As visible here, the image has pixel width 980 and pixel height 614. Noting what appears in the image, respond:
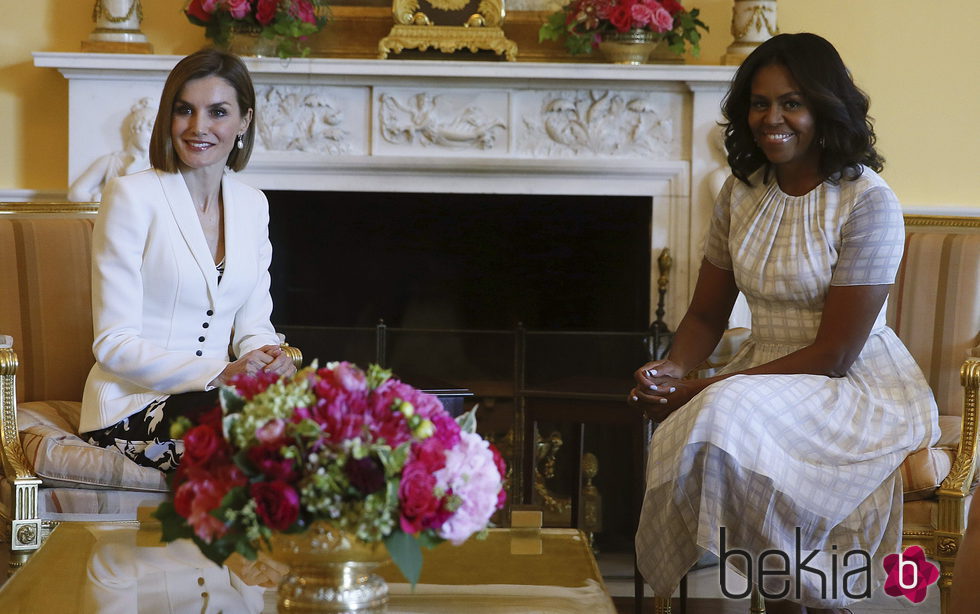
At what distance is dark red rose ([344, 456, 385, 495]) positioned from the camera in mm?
1356

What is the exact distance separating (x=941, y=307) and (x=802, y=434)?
1.06 m

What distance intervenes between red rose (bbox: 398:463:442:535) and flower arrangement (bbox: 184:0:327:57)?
108 inches

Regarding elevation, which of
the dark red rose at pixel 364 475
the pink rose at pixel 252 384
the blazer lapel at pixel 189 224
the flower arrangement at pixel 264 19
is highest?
the flower arrangement at pixel 264 19

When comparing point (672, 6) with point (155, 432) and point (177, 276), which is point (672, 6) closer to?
point (177, 276)

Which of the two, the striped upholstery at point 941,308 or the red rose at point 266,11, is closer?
the striped upholstery at point 941,308

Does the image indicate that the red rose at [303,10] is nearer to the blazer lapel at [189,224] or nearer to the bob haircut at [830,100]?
the blazer lapel at [189,224]

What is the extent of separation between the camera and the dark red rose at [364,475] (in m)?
1.36

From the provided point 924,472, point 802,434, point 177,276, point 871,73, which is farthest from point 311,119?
point 924,472

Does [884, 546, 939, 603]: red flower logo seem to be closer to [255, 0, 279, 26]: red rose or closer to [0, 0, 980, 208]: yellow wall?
[0, 0, 980, 208]: yellow wall

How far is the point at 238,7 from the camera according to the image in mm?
3770

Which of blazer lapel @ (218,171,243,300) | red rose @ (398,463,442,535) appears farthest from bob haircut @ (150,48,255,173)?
red rose @ (398,463,442,535)

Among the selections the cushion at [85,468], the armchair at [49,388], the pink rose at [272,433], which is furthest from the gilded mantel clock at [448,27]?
the pink rose at [272,433]

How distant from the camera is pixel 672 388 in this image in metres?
2.54

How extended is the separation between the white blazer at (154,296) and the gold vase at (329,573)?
3.68 ft
